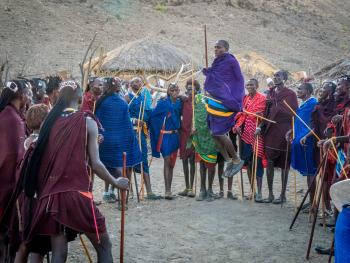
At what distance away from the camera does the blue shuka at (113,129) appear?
8.45 m

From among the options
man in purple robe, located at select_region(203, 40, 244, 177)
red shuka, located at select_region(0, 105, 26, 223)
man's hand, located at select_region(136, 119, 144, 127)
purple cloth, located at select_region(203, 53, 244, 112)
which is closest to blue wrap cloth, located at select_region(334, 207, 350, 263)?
red shuka, located at select_region(0, 105, 26, 223)

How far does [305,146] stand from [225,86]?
163cm

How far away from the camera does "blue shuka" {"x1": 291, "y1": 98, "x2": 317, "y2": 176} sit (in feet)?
27.1

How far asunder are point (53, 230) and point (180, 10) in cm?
4318

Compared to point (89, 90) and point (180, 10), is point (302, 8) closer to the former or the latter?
point (180, 10)

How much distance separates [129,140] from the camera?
28.5 feet

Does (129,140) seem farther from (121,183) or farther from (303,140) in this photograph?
(121,183)

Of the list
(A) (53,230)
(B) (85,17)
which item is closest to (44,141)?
(A) (53,230)

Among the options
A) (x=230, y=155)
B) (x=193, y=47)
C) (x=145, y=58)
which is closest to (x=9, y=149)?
(x=230, y=155)

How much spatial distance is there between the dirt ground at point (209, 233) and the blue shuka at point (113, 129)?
82 centimetres

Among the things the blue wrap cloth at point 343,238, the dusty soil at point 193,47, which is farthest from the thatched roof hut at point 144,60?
the blue wrap cloth at point 343,238

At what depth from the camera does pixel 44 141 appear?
418 cm

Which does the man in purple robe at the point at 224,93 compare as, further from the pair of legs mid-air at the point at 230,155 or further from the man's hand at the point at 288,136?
the man's hand at the point at 288,136

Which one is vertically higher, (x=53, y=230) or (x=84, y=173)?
(x=84, y=173)
